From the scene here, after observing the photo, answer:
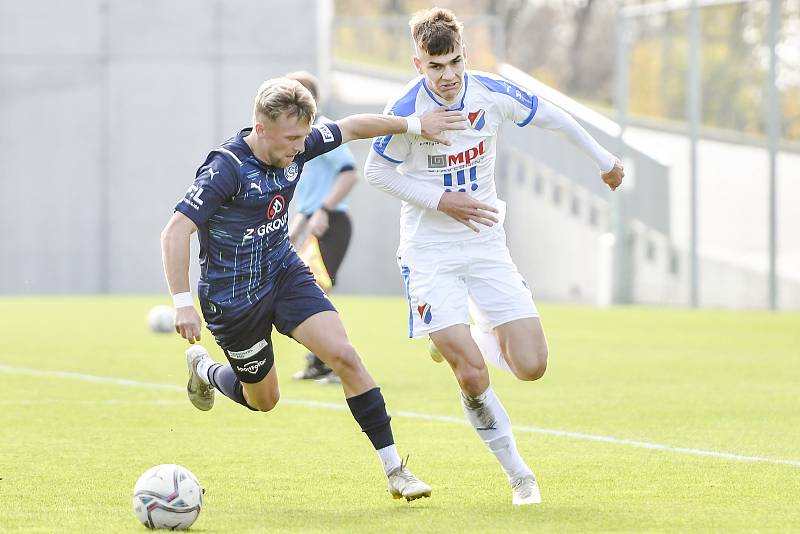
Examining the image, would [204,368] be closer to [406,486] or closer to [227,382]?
[227,382]

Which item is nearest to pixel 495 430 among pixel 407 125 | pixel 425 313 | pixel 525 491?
pixel 525 491

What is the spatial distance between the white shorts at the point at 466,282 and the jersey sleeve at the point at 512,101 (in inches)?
20.8

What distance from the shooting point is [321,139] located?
623 centimetres

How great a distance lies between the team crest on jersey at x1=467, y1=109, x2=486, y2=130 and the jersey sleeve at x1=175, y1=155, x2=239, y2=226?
3.62 feet

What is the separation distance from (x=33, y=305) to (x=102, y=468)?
16228mm

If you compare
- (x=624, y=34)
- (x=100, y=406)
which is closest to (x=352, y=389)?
(x=100, y=406)

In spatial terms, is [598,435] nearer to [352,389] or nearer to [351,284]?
[352,389]

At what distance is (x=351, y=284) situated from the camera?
28.4 metres

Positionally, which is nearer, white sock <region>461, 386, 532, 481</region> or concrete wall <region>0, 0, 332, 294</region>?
white sock <region>461, 386, 532, 481</region>

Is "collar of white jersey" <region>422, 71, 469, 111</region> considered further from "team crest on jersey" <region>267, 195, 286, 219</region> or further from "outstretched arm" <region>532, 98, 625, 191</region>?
"team crest on jersey" <region>267, 195, 286, 219</region>

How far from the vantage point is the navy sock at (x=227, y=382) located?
6922 mm

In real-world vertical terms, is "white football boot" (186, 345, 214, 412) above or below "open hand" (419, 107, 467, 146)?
below

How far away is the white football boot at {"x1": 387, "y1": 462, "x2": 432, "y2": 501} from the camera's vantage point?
5621 mm

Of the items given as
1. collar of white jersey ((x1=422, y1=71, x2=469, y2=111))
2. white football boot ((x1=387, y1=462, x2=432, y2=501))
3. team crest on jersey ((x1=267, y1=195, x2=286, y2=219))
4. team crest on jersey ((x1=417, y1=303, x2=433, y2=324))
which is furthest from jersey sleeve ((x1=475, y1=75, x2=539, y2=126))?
white football boot ((x1=387, y1=462, x2=432, y2=501))
